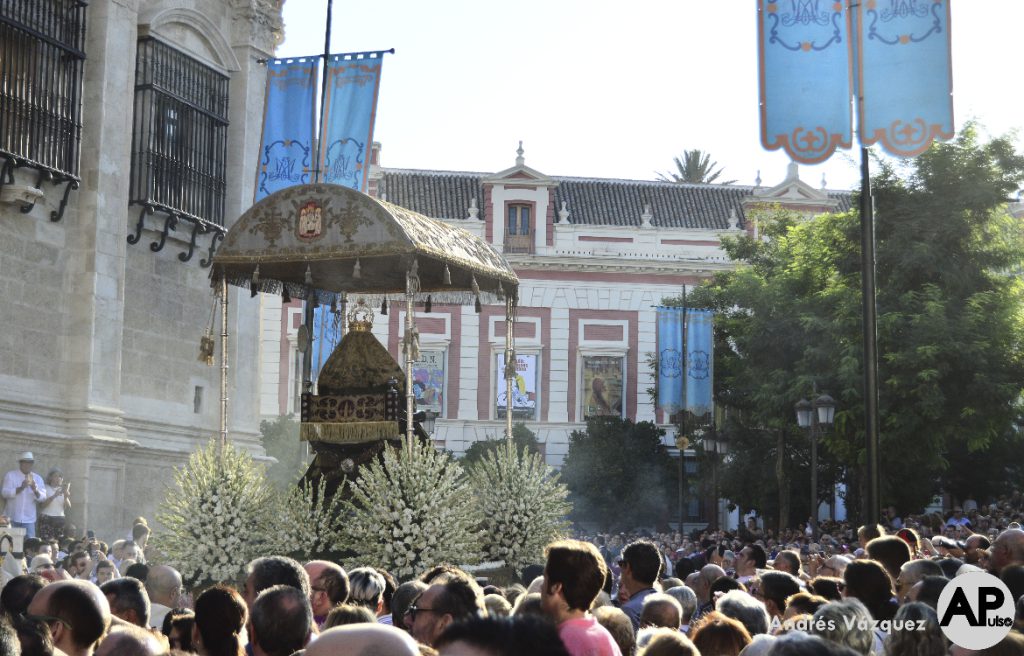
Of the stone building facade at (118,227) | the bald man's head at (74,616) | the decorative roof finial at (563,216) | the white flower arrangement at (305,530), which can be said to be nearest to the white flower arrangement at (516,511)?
the white flower arrangement at (305,530)

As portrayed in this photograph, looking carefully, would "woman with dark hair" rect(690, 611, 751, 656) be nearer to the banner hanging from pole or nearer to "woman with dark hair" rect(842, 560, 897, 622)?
"woman with dark hair" rect(842, 560, 897, 622)

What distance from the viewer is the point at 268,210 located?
1468cm

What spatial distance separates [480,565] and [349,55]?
10.2 metres

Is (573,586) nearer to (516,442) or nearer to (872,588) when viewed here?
(872,588)

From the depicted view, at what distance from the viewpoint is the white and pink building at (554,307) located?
181 feet

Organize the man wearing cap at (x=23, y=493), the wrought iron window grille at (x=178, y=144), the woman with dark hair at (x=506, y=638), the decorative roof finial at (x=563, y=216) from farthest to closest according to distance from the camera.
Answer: the decorative roof finial at (x=563, y=216) < the wrought iron window grille at (x=178, y=144) < the man wearing cap at (x=23, y=493) < the woman with dark hair at (x=506, y=638)

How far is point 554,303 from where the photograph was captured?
182ft

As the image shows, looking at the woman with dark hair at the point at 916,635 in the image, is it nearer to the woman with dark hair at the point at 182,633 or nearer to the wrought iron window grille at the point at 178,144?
the woman with dark hair at the point at 182,633

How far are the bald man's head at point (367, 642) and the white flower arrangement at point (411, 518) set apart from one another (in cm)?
917

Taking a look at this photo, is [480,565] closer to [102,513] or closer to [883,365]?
[102,513]

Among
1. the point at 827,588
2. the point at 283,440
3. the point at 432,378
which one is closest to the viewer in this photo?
the point at 827,588

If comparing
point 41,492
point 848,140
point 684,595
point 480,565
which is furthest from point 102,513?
point 684,595

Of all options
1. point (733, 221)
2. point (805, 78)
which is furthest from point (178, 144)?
point (733, 221)

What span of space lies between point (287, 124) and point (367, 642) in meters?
19.2
